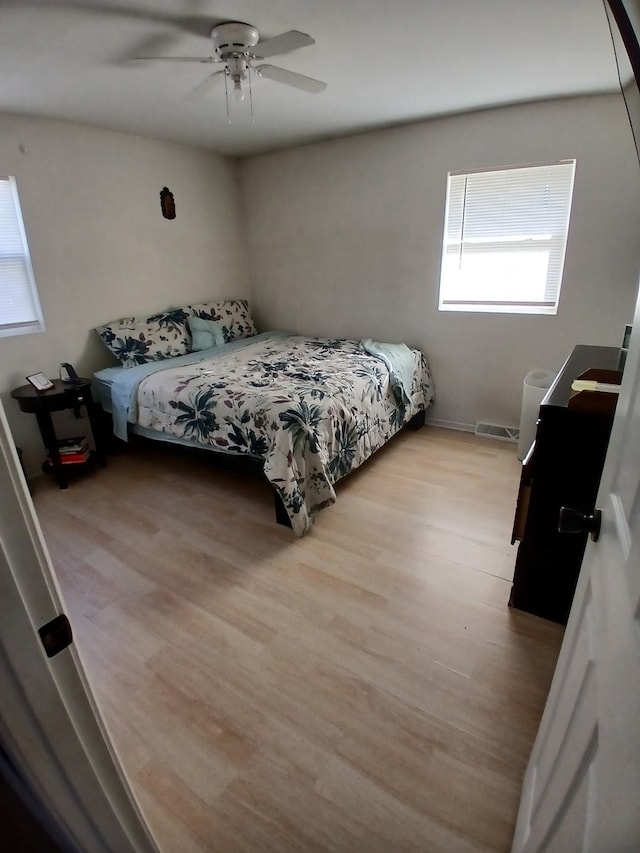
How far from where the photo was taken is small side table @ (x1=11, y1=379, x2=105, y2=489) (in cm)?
274

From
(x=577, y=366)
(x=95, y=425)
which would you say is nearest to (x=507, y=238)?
(x=577, y=366)

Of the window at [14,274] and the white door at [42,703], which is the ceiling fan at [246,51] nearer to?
the window at [14,274]

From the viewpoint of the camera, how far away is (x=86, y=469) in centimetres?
317

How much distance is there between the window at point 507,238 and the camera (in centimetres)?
300

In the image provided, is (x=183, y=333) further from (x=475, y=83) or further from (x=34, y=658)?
(x=34, y=658)

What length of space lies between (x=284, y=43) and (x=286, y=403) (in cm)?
155

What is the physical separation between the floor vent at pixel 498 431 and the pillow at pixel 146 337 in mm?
2483

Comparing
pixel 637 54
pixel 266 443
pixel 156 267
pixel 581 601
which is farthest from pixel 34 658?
pixel 156 267

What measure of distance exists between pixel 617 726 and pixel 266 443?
78.1 inches

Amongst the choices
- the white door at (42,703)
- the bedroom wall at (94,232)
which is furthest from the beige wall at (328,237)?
the white door at (42,703)

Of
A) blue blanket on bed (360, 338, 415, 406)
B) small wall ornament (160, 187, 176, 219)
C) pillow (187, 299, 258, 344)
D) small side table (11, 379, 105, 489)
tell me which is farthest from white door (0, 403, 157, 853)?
small wall ornament (160, 187, 176, 219)

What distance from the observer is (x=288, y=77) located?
2084 mm

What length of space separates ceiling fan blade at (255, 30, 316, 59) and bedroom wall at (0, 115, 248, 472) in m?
1.81

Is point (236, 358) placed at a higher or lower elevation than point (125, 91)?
lower
